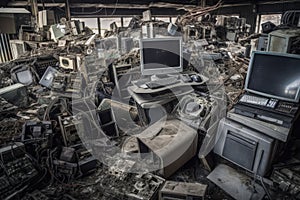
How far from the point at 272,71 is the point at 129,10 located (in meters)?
7.70

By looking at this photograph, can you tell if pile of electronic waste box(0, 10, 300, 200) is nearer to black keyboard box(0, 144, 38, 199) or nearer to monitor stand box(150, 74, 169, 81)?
black keyboard box(0, 144, 38, 199)

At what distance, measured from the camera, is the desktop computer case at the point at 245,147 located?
5.59ft

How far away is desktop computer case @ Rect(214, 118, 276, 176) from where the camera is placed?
5.59 feet

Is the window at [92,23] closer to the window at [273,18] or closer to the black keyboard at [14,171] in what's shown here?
the window at [273,18]

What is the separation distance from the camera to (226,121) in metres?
1.94

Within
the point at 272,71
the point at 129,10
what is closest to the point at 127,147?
the point at 272,71

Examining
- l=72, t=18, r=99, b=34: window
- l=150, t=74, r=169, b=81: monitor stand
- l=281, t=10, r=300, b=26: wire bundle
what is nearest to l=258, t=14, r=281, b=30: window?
l=72, t=18, r=99, b=34: window

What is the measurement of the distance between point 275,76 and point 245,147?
626 millimetres

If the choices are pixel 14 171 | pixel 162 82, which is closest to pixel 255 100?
pixel 162 82

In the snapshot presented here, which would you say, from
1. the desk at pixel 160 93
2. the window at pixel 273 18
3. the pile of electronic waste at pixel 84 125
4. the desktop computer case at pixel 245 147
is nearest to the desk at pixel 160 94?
the desk at pixel 160 93

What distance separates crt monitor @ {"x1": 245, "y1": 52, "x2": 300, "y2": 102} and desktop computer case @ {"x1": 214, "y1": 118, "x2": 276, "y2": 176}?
0.35 meters

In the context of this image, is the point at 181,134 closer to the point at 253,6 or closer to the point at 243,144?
the point at 243,144

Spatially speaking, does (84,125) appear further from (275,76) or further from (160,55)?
(275,76)

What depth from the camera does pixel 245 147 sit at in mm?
1809
